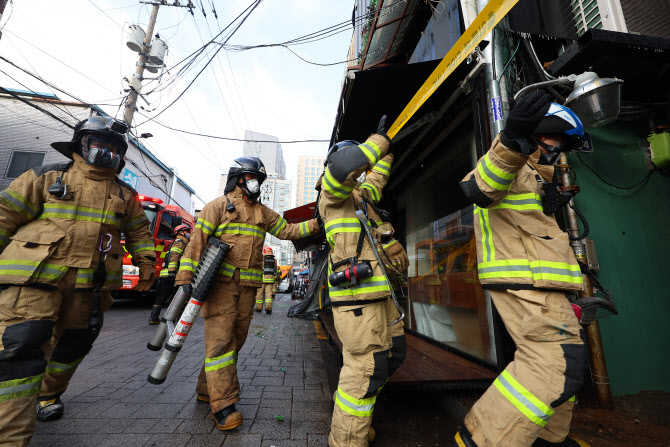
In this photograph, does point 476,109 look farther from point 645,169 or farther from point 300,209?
point 300,209

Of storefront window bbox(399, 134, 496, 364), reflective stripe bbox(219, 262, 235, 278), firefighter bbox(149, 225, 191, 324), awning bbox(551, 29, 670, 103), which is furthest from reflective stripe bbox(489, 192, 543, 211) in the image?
firefighter bbox(149, 225, 191, 324)

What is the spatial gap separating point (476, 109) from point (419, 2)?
2763 millimetres

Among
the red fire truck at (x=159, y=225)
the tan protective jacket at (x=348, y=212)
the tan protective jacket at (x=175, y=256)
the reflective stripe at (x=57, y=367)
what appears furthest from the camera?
the red fire truck at (x=159, y=225)

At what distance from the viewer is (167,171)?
2311cm

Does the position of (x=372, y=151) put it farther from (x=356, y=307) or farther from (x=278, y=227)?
(x=278, y=227)

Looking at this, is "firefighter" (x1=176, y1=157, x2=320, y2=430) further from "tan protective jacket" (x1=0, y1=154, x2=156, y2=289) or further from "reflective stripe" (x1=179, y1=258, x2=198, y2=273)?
"tan protective jacket" (x1=0, y1=154, x2=156, y2=289)

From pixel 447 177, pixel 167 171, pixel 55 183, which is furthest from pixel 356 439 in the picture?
pixel 167 171

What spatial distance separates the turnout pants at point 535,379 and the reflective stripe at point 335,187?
3.67ft

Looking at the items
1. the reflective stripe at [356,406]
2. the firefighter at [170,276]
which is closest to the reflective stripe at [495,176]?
the reflective stripe at [356,406]

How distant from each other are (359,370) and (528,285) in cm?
108

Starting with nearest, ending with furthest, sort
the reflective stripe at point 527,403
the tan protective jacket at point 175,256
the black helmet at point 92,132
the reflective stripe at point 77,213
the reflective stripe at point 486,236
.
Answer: the reflective stripe at point 527,403 → the reflective stripe at point 486,236 → the reflective stripe at point 77,213 → the black helmet at point 92,132 → the tan protective jacket at point 175,256

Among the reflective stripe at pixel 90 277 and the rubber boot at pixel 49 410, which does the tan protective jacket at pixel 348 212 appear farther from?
the rubber boot at pixel 49 410

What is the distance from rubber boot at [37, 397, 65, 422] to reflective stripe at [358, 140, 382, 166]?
2967mm

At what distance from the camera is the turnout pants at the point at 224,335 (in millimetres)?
2180
